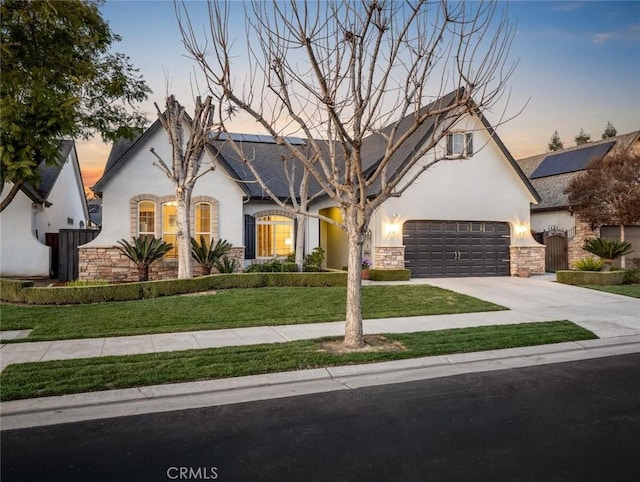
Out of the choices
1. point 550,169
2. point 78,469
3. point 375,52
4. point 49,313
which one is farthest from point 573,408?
point 550,169

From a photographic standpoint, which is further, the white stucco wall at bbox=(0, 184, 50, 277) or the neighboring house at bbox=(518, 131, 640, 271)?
the neighboring house at bbox=(518, 131, 640, 271)

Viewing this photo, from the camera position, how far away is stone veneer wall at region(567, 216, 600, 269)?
21703mm

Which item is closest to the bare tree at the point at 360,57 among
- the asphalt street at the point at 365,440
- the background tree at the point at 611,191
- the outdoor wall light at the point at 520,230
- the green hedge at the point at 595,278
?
the asphalt street at the point at 365,440

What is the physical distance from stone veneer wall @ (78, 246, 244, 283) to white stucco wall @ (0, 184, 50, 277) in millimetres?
1734

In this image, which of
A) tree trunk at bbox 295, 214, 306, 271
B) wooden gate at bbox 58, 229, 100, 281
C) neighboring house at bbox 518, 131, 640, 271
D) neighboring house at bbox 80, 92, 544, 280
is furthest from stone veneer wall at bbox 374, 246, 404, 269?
wooden gate at bbox 58, 229, 100, 281

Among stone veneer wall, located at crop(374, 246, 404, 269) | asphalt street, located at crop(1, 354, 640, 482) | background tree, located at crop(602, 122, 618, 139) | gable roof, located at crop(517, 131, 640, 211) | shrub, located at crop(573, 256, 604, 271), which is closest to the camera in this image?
asphalt street, located at crop(1, 354, 640, 482)

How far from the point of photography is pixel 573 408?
17.4 feet

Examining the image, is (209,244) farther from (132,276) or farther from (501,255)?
(501,255)

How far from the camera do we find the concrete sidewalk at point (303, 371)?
5.37 m

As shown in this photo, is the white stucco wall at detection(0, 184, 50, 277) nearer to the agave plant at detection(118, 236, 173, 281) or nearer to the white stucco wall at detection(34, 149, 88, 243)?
the white stucco wall at detection(34, 149, 88, 243)

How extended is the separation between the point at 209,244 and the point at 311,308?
24.6 feet

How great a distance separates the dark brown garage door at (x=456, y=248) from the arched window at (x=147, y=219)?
9.90 meters

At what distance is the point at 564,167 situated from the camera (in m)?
26.1

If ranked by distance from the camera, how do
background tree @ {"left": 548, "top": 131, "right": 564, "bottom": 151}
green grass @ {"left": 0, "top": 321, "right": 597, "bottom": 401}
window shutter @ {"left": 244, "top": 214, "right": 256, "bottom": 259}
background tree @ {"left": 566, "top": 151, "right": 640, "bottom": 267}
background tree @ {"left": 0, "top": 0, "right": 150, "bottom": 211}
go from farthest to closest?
background tree @ {"left": 548, "top": 131, "right": 564, "bottom": 151} < background tree @ {"left": 566, "top": 151, "right": 640, "bottom": 267} < window shutter @ {"left": 244, "top": 214, "right": 256, "bottom": 259} < background tree @ {"left": 0, "top": 0, "right": 150, "bottom": 211} < green grass @ {"left": 0, "top": 321, "right": 597, "bottom": 401}
